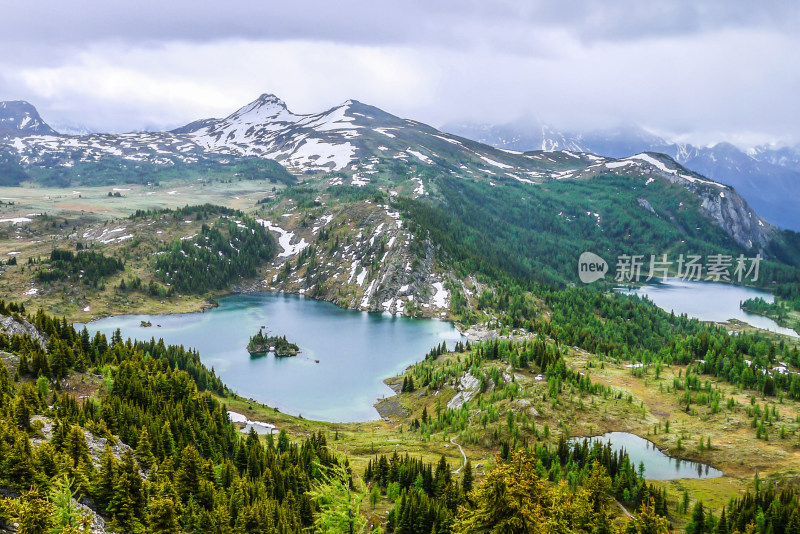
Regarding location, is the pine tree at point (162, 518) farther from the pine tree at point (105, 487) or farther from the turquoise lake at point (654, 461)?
the turquoise lake at point (654, 461)

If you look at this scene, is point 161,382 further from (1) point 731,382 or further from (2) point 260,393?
(1) point 731,382

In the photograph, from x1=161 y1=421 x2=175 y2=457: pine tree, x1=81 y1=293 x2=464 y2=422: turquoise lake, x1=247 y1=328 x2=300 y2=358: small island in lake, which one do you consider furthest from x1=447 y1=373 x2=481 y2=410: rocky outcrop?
x1=161 y1=421 x2=175 y2=457: pine tree

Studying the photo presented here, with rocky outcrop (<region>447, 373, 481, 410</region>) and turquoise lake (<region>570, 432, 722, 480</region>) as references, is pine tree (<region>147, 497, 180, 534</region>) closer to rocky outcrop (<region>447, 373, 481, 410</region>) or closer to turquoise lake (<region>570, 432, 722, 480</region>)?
turquoise lake (<region>570, 432, 722, 480</region>)

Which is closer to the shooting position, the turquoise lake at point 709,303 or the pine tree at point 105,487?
the pine tree at point 105,487

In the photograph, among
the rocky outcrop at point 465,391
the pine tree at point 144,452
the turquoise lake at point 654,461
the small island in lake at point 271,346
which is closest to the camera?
the pine tree at point 144,452

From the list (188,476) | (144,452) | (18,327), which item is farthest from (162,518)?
(18,327)

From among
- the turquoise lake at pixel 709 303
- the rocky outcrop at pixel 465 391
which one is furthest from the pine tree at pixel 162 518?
the turquoise lake at pixel 709 303
